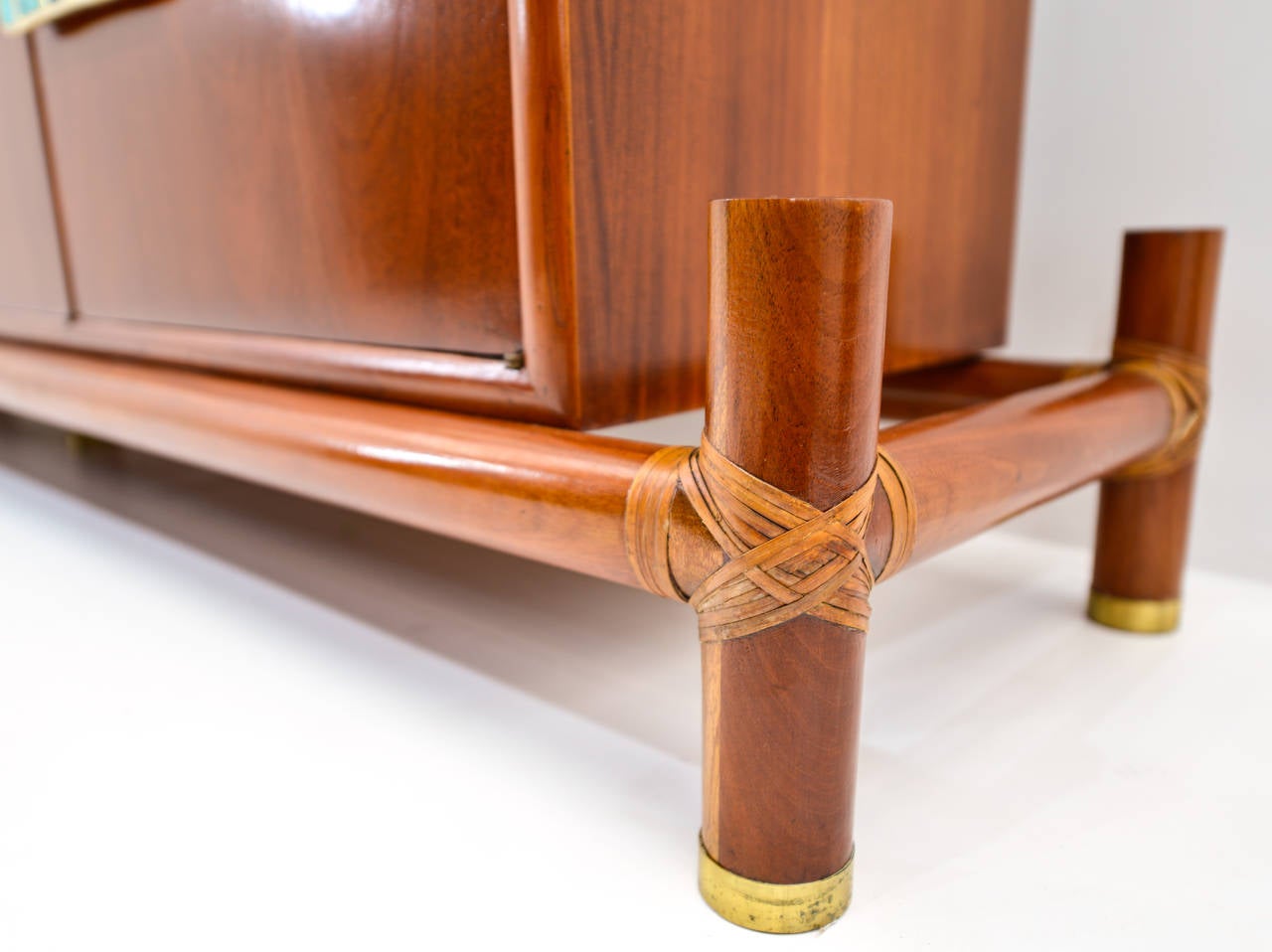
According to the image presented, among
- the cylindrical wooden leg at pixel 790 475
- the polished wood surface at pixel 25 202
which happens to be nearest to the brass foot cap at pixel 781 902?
the cylindrical wooden leg at pixel 790 475

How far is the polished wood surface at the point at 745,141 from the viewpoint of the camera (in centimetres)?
58

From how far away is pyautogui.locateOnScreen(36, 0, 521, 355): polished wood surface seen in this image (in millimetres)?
631

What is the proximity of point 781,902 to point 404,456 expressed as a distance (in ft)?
1.15

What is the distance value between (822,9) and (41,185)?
0.86 metres

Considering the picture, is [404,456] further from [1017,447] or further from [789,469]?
[1017,447]

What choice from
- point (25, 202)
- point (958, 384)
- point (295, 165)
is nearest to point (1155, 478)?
point (958, 384)

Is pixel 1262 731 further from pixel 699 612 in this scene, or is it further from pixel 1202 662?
pixel 699 612

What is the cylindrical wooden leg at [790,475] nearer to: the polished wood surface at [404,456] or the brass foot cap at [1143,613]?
the polished wood surface at [404,456]

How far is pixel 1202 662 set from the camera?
2.63 ft

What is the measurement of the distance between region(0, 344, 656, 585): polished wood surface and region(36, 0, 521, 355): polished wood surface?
6 centimetres

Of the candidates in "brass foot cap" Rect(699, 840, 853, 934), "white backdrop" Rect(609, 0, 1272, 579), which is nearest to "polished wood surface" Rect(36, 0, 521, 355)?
"brass foot cap" Rect(699, 840, 853, 934)

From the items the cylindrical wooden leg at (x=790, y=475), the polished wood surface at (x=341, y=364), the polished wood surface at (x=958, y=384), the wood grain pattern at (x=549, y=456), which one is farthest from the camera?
the polished wood surface at (x=958, y=384)

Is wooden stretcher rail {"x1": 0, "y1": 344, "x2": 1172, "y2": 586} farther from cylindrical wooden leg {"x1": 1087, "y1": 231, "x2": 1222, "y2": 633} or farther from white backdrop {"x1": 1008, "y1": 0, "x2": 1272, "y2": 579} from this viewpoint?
white backdrop {"x1": 1008, "y1": 0, "x2": 1272, "y2": 579}

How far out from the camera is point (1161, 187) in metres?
1.03
